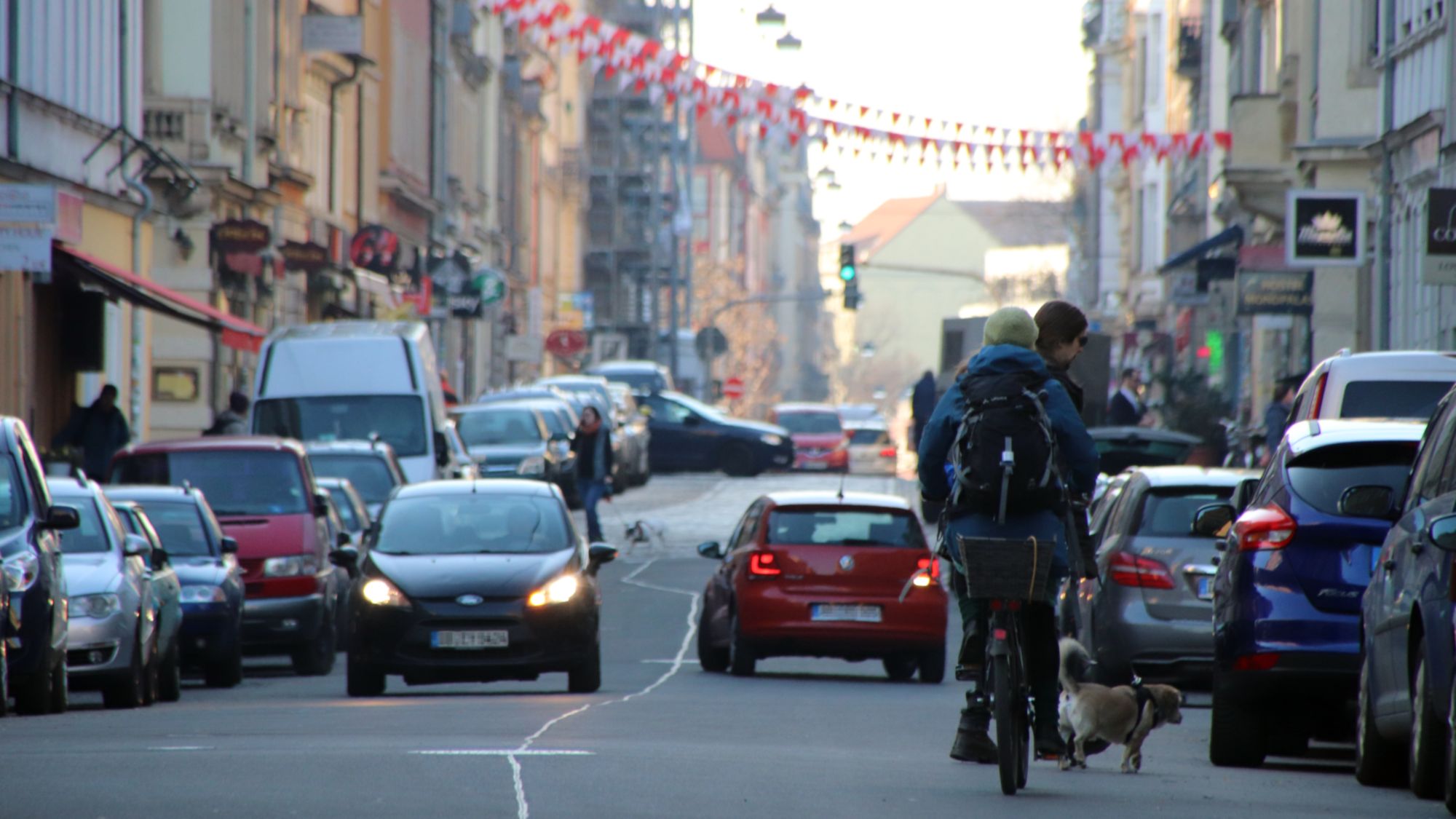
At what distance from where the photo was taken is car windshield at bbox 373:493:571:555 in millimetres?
17844

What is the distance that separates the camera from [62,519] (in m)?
14.6

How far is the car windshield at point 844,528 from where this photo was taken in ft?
63.7

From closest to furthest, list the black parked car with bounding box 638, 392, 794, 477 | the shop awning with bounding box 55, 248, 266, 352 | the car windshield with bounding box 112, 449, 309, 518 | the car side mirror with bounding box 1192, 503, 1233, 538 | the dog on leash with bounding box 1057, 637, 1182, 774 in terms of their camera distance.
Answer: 1. the dog on leash with bounding box 1057, 637, 1182, 774
2. the car side mirror with bounding box 1192, 503, 1233, 538
3. the car windshield with bounding box 112, 449, 309, 518
4. the shop awning with bounding box 55, 248, 266, 352
5. the black parked car with bounding box 638, 392, 794, 477

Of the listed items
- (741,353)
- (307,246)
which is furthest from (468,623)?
(741,353)

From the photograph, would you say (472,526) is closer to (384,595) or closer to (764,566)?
(384,595)

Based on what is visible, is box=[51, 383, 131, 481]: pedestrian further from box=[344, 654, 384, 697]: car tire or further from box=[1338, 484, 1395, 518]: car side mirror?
box=[1338, 484, 1395, 518]: car side mirror

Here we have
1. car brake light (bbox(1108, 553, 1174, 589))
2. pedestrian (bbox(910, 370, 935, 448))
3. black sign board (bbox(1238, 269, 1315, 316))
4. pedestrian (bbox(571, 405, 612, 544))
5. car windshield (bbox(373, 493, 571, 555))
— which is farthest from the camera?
pedestrian (bbox(910, 370, 935, 448))

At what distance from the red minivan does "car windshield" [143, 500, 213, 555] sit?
31.6 inches

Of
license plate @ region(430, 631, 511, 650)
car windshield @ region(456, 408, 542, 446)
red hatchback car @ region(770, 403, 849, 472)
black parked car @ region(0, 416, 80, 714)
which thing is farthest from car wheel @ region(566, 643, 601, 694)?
red hatchback car @ region(770, 403, 849, 472)

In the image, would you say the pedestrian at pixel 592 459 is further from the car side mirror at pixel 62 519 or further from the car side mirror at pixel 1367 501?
the car side mirror at pixel 1367 501

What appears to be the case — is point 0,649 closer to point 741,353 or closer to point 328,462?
point 328,462

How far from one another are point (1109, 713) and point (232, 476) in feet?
41.0

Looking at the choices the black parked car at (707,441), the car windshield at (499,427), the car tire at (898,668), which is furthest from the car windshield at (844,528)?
the black parked car at (707,441)

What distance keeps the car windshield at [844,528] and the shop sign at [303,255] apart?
24.2 meters
